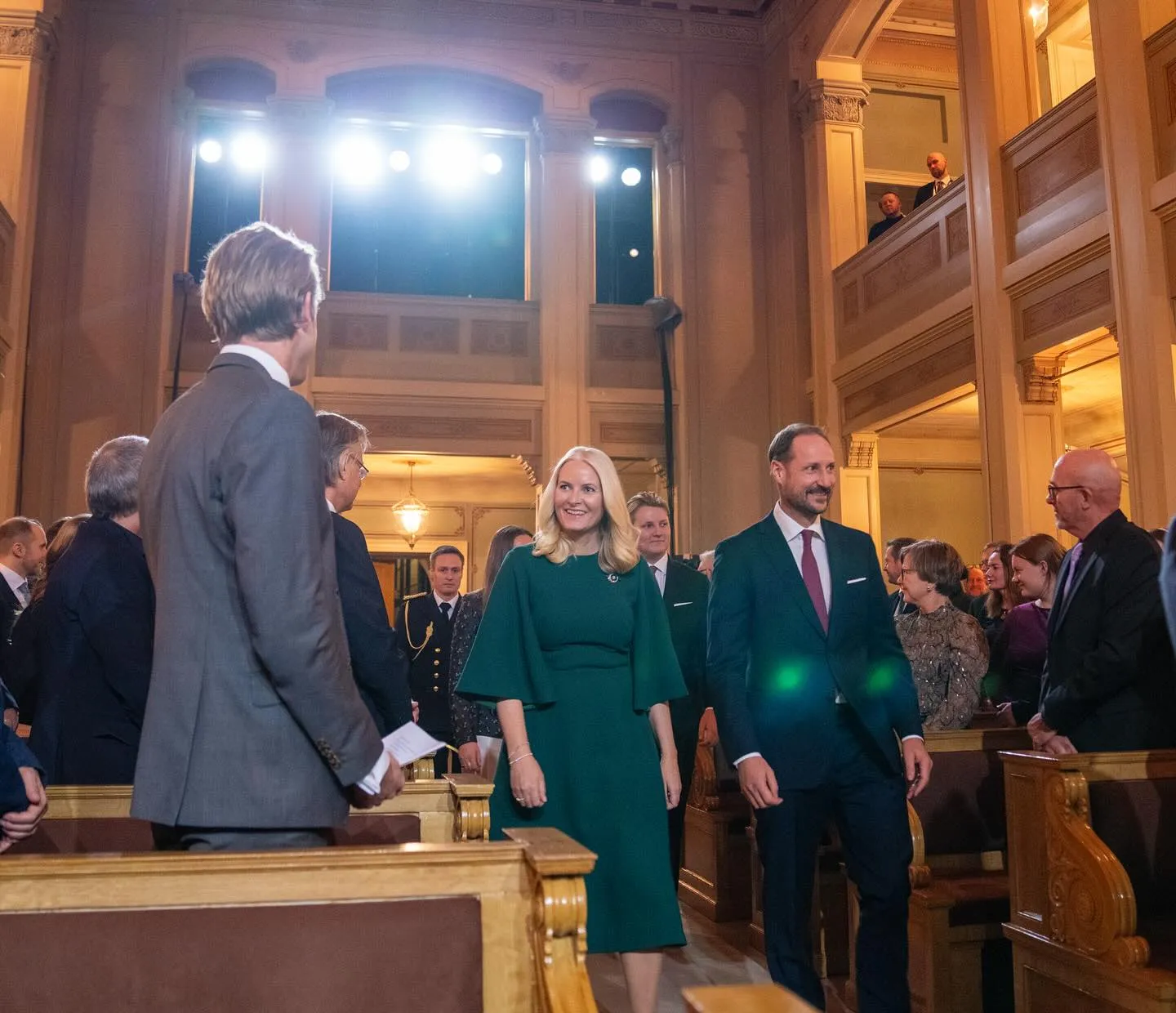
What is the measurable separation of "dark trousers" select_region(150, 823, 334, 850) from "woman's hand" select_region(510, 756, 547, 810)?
1.05 metres

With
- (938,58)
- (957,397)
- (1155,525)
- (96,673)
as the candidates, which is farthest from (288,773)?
(938,58)

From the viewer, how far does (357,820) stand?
252 centimetres

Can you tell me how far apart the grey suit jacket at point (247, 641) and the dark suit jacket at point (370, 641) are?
943mm

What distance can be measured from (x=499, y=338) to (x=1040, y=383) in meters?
5.03

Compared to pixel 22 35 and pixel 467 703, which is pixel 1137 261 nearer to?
pixel 467 703

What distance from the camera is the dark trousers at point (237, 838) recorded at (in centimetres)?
161

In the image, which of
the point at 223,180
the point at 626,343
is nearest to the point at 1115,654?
the point at 626,343

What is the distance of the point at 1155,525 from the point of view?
5.91m

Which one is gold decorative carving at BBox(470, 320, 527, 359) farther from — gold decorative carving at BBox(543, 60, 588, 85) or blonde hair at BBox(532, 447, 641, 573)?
blonde hair at BBox(532, 447, 641, 573)

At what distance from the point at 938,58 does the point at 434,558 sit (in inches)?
349

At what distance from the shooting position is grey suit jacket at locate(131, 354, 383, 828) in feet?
5.18

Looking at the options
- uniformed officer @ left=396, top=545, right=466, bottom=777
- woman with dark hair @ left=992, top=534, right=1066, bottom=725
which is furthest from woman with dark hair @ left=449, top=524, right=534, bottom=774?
woman with dark hair @ left=992, top=534, right=1066, bottom=725

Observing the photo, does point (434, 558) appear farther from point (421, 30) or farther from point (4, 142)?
point (421, 30)

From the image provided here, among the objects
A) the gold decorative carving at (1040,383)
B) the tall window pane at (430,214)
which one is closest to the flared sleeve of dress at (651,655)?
the gold decorative carving at (1040,383)
